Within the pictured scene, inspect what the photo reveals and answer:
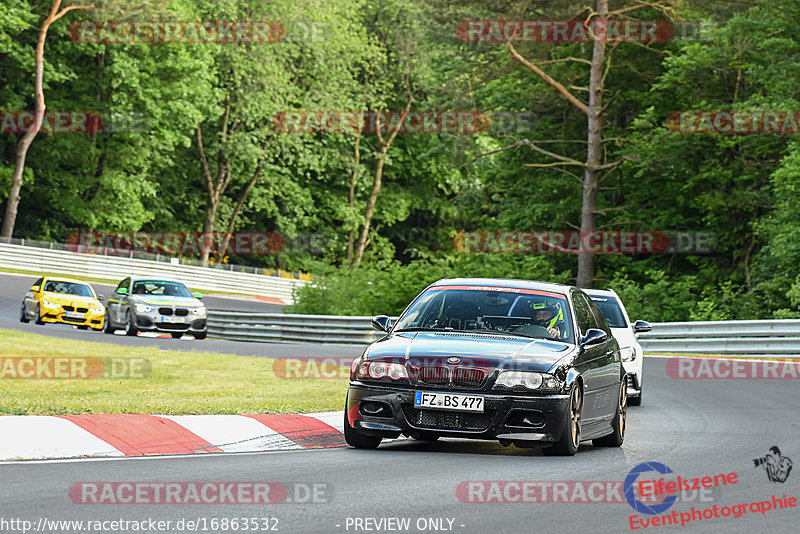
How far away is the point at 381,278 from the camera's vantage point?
37.5 m

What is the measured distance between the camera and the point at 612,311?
18.5 meters

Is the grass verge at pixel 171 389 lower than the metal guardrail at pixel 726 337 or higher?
higher

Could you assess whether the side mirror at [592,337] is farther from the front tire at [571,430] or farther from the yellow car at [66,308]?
the yellow car at [66,308]

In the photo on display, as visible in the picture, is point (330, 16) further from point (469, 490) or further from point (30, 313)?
point (469, 490)

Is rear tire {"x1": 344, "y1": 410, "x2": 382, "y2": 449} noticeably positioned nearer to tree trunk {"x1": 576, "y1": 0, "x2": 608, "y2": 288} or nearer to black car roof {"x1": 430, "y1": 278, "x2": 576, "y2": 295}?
black car roof {"x1": 430, "y1": 278, "x2": 576, "y2": 295}

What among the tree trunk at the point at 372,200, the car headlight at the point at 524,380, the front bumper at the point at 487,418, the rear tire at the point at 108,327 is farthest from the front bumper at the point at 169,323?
the tree trunk at the point at 372,200

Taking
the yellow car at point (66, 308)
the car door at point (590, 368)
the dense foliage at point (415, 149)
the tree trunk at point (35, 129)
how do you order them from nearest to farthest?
1. the car door at point (590, 368)
2. the yellow car at point (66, 308)
3. the dense foliage at point (415, 149)
4. the tree trunk at point (35, 129)

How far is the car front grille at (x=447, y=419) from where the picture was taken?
33.0 ft

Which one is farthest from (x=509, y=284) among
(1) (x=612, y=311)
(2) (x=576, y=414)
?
(1) (x=612, y=311)

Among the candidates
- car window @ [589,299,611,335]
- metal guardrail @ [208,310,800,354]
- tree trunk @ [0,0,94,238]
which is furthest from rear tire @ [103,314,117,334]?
tree trunk @ [0,0,94,238]

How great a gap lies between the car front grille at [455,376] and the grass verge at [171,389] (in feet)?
9.99

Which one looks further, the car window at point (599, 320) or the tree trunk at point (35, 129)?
the tree trunk at point (35, 129)

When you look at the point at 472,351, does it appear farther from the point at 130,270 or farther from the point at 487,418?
the point at 130,270

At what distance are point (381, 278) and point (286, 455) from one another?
2729 centimetres
